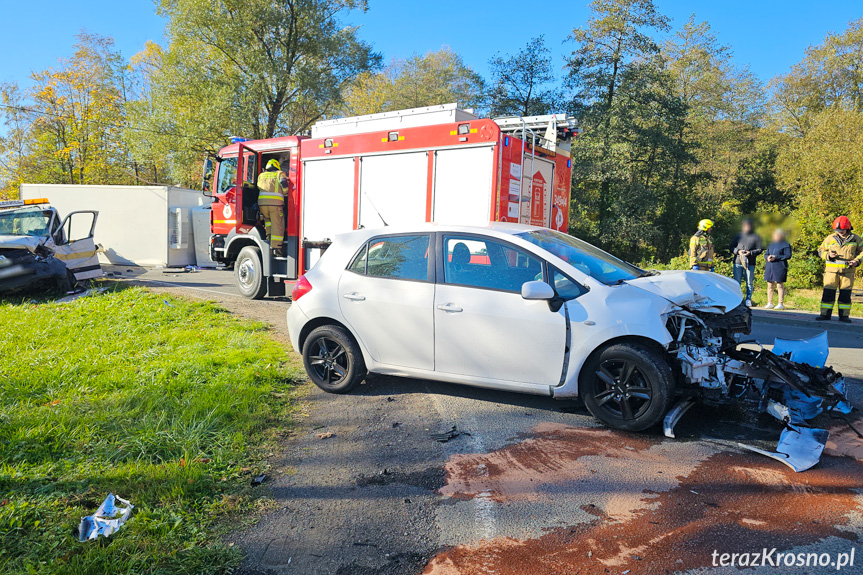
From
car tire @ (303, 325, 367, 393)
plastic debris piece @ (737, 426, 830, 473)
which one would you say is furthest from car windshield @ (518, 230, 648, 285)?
car tire @ (303, 325, 367, 393)

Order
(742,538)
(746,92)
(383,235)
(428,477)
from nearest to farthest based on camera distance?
(742,538)
(428,477)
(383,235)
(746,92)

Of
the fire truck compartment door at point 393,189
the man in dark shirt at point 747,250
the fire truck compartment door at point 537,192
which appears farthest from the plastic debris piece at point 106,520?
the man in dark shirt at point 747,250

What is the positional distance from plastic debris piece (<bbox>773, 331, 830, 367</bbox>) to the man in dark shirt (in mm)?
7804

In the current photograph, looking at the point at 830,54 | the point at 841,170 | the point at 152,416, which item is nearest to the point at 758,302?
the point at 841,170

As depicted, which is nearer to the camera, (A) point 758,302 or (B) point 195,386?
(B) point 195,386

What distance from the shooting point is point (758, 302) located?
1284 cm

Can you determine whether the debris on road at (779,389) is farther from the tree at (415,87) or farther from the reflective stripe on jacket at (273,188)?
the tree at (415,87)

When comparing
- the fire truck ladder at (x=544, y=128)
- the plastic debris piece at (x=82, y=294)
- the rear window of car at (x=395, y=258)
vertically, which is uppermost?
the fire truck ladder at (x=544, y=128)

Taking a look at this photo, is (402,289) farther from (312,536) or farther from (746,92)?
(746,92)

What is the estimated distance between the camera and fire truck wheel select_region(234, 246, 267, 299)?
11328 mm

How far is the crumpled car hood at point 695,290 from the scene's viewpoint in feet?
14.4

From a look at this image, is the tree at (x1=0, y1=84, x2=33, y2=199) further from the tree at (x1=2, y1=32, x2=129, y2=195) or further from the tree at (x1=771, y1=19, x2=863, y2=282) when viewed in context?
the tree at (x1=771, y1=19, x2=863, y2=282)

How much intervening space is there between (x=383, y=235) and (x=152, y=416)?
2.46m

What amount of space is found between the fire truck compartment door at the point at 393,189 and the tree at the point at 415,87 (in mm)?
31317
